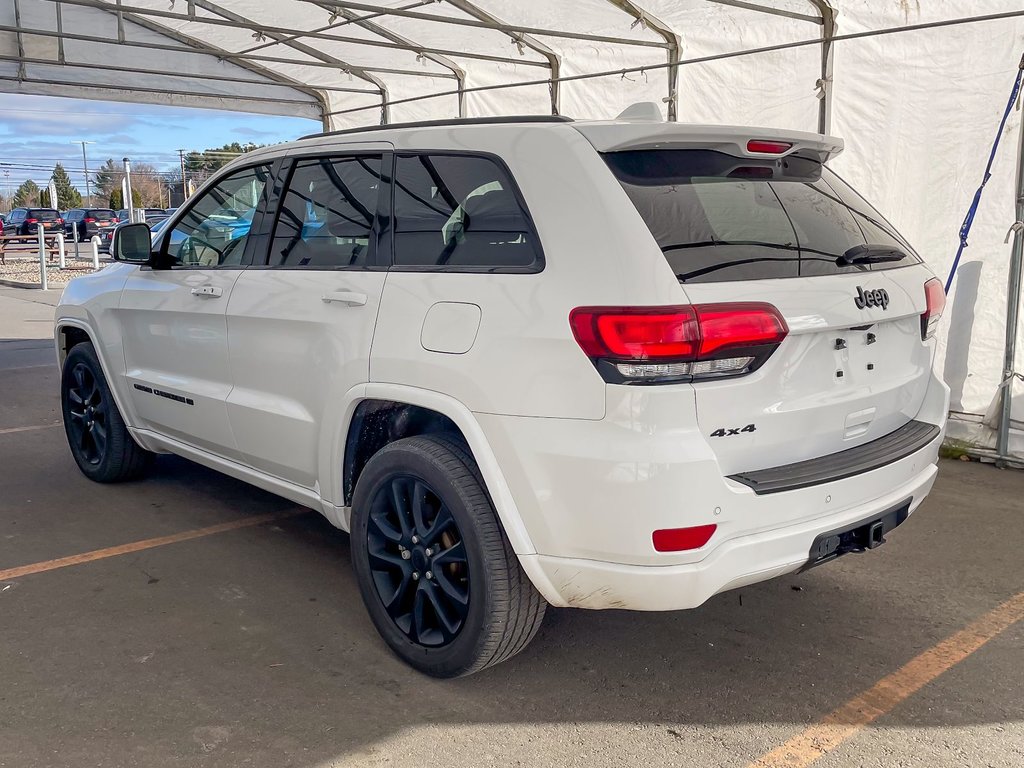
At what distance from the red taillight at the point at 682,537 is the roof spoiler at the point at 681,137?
3.71ft

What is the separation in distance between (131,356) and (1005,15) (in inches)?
209

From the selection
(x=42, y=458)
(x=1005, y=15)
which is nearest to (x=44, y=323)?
(x=42, y=458)

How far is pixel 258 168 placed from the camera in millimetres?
4125

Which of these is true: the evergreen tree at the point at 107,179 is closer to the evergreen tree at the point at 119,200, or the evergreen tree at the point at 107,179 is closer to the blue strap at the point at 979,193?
the evergreen tree at the point at 119,200

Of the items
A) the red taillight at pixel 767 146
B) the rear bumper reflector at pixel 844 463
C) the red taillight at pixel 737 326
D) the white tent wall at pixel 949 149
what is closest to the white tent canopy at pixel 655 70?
the white tent wall at pixel 949 149

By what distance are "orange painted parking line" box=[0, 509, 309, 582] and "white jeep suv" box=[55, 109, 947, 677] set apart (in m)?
0.97

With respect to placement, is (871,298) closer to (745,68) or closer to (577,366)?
(577,366)

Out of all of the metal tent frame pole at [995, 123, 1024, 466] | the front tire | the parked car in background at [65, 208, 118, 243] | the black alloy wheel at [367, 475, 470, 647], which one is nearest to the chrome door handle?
the front tire

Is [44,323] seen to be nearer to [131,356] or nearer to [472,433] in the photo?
[131,356]

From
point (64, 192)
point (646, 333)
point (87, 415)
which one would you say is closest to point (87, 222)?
point (87, 415)

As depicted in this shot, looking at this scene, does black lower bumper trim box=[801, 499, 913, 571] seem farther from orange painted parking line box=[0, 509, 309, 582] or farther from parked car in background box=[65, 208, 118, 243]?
parked car in background box=[65, 208, 118, 243]

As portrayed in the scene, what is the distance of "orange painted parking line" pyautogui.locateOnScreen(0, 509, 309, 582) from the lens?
164 inches

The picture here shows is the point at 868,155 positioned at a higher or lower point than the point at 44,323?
higher

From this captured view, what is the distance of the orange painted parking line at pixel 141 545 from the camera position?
4156 mm
